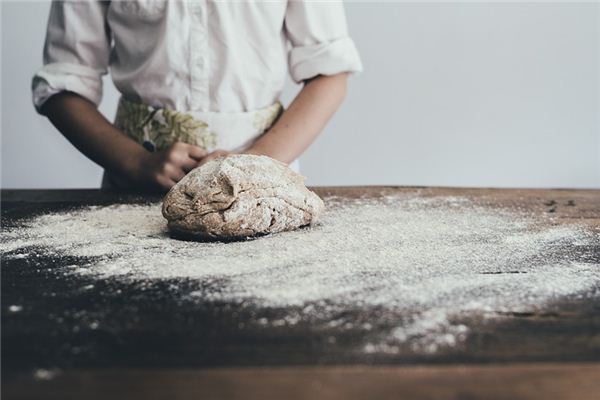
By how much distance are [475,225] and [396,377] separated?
481 millimetres

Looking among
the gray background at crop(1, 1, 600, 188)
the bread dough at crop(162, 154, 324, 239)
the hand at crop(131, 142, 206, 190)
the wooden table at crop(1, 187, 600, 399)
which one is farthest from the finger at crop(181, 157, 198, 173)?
the gray background at crop(1, 1, 600, 188)

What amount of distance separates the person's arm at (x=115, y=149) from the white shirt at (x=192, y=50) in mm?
31

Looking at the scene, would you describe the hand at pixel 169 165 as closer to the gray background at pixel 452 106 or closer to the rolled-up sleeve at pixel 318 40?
the rolled-up sleeve at pixel 318 40

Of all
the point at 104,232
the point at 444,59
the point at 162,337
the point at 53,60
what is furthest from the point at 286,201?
the point at 444,59

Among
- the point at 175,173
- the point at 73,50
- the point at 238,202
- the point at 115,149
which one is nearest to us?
the point at 238,202

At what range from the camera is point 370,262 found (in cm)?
68

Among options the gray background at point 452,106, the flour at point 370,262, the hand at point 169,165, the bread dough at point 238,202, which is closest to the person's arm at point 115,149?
the hand at point 169,165

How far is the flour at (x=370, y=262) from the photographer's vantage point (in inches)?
21.2

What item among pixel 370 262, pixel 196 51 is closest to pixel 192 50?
pixel 196 51

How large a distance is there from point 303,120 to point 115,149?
33 cm

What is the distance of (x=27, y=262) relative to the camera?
0.68 meters

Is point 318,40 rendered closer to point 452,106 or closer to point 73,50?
point 73,50

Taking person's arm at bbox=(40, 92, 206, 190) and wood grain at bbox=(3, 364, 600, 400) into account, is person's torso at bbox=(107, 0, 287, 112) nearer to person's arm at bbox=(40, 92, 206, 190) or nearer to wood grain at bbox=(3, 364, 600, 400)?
person's arm at bbox=(40, 92, 206, 190)

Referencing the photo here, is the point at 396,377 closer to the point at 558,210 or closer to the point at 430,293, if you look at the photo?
the point at 430,293
